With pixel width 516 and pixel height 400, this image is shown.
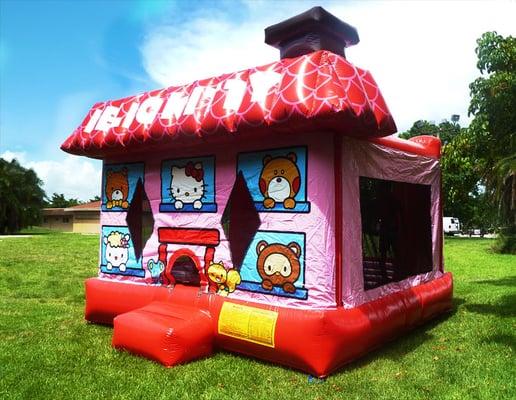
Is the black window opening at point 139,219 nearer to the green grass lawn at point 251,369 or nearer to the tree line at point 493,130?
the green grass lawn at point 251,369

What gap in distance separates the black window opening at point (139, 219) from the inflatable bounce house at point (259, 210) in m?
0.02

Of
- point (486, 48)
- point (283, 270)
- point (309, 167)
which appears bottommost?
point (283, 270)

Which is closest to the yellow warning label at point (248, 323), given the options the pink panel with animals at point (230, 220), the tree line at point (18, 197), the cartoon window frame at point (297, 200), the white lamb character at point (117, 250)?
A: the pink panel with animals at point (230, 220)

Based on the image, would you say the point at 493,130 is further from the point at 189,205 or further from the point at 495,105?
the point at 189,205

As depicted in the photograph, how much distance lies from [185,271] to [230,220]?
89 cm

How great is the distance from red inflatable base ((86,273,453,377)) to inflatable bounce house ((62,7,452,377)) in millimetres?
14

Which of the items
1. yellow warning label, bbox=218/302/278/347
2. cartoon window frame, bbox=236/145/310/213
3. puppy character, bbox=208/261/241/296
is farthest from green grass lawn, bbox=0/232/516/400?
cartoon window frame, bbox=236/145/310/213

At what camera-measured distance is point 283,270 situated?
Answer: 192 inches

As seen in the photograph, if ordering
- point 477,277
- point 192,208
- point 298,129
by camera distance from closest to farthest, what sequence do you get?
1. point 298,129
2. point 192,208
3. point 477,277

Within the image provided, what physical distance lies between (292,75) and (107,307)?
3713mm

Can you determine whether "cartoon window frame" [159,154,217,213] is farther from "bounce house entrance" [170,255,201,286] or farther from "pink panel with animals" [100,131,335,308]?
"bounce house entrance" [170,255,201,286]

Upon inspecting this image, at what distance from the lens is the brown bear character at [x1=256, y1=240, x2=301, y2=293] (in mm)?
4801

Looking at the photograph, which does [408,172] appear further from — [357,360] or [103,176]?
[103,176]

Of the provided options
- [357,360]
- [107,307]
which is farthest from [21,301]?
[357,360]
